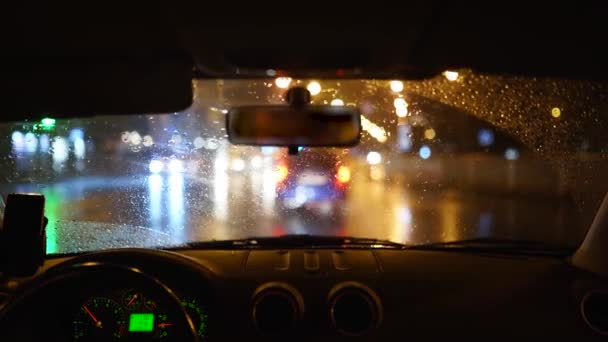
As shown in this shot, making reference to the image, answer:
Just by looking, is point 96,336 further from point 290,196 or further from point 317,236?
point 290,196

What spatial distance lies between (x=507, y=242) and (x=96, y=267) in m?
2.65

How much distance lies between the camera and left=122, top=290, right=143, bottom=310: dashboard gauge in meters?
4.15

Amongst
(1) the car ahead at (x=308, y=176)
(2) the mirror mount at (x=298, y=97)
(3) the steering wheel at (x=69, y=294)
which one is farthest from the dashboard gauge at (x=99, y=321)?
(1) the car ahead at (x=308, y=176)

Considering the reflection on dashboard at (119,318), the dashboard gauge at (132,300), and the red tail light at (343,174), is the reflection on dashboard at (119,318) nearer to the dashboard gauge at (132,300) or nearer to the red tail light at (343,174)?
the dashboard gauge at (132,300)

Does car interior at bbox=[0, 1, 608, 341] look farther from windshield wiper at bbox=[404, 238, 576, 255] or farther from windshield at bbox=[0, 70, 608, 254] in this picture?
windshield at bbox=[0, 70, 608, 254]

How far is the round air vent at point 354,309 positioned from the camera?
167 inches

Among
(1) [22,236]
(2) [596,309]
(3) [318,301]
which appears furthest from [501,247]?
(1) [22,236]

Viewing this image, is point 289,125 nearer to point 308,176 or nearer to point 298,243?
point 298,243

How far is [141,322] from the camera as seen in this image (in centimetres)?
416

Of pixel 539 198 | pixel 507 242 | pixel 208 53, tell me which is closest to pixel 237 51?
pixel 208 53

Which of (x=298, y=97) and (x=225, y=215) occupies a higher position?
(x=298, y=97)

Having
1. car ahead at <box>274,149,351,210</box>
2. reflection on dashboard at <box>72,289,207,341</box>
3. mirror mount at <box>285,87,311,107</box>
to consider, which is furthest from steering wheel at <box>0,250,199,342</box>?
car ahead at <box>274,149,351,210</box>

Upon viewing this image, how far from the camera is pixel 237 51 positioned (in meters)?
4.27

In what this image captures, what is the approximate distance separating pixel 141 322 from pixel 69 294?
0.43m
